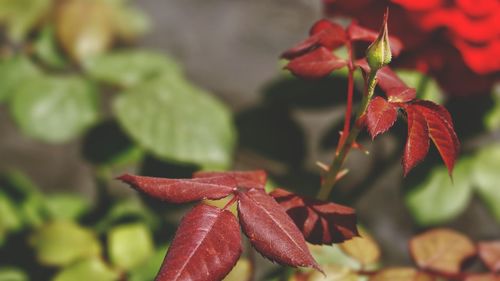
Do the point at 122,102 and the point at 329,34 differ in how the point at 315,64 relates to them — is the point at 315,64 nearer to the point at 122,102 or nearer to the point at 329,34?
the point at 329,34

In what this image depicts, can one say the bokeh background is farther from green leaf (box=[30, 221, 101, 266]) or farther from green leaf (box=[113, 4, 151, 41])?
green leaf (box=[113, 4, 151, 41])

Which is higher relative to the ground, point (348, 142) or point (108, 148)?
point (348, 142)

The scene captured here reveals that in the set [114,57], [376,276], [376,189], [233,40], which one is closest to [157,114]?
[114,57]

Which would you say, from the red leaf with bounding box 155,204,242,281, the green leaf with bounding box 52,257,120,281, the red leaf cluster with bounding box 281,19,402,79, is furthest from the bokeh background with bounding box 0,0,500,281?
the red leaf with bounding box 155,204,242,281

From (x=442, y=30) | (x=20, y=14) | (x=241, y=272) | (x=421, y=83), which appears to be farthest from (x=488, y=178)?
(x=20, y=14)

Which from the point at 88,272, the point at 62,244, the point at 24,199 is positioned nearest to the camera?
the point at 88,272

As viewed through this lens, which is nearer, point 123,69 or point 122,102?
point 122,102

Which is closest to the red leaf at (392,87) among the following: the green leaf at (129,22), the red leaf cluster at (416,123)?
the red leaf cluster at (416,123)
